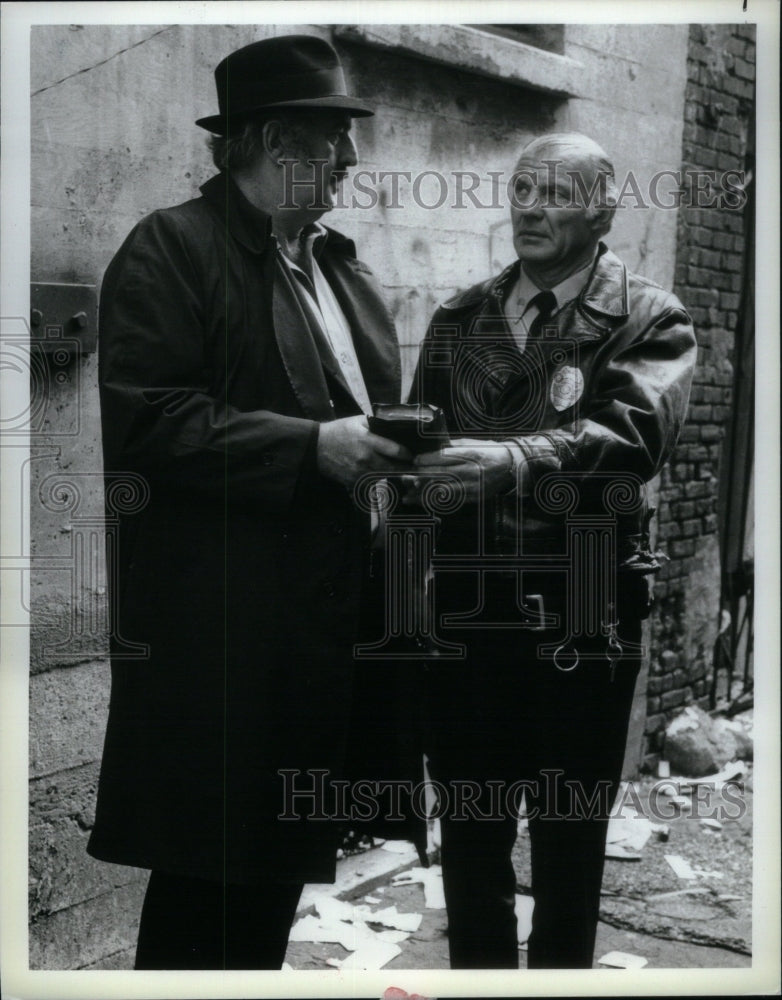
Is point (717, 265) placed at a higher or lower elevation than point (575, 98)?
lower

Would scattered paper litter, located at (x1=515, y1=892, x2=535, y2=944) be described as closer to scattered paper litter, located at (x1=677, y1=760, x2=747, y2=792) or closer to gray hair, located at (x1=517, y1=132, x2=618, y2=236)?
scattered paper litter, located at (x1=677, y1=760, x2=747, y2=792)

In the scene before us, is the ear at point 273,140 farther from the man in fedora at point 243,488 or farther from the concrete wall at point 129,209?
the concrete wall at point 129,209

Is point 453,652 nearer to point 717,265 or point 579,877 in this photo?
point 579,877

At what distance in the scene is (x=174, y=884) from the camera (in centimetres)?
369

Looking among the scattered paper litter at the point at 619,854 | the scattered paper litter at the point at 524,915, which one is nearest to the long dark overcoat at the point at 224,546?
the scattered paper litter at the point at 524,915

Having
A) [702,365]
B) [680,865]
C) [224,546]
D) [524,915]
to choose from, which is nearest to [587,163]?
[702,365]

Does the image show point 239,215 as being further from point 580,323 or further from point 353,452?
point 580,323

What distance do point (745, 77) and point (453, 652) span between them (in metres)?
1.96

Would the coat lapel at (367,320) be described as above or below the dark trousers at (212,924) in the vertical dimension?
above

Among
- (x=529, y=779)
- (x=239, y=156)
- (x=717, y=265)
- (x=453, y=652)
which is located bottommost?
(x=529, y=779)

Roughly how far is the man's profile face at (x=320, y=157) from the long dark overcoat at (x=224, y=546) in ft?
0.39

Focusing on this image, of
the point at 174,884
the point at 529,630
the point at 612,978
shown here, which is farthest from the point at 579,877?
the point at 174,884

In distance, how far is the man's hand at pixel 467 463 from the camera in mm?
3660

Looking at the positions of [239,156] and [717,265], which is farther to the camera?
[717,265]
